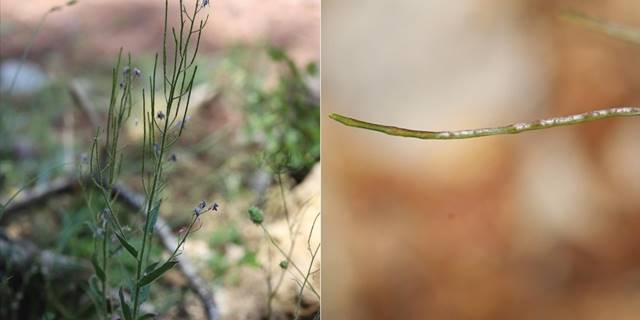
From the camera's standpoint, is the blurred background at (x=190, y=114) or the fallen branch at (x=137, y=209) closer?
the fallen branch at (x=137, y=209)

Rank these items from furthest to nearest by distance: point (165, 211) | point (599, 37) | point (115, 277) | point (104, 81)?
point (104, 81) < point (165, 211) < point (115, 277) < point (599, 37)

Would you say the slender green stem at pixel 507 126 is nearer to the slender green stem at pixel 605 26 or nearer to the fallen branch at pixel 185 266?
the slender green stem at pixel 605 26

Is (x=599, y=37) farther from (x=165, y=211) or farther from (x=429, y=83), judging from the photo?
(x=165, y=211)

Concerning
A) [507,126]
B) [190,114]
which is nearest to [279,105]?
[190,114]

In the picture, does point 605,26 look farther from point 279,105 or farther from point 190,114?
point 190,114

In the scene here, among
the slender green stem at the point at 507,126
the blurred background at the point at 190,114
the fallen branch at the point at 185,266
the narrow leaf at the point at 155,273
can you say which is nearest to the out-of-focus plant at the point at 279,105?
the blurred background at the point at 190,114

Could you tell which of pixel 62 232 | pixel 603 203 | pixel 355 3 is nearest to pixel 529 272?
pixel 603 203

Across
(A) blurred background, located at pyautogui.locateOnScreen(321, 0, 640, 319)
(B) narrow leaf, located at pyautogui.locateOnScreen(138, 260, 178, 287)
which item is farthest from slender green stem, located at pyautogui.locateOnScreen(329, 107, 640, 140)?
(B) narrow leaf, located at pyautogui.locateOnScreen(138, 260, 178, 287)
